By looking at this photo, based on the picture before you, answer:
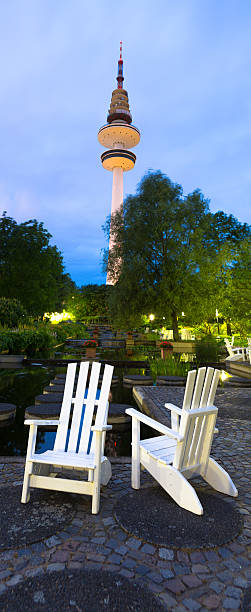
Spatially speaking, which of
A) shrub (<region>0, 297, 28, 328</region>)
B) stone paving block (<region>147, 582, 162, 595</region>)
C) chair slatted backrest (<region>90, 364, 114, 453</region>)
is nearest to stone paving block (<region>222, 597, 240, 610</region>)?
stone paving block (<region>147, 582, 162, 595</region>)

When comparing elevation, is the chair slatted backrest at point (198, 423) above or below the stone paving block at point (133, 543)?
above

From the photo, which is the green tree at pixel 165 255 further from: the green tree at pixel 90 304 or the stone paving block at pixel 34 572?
the green tree at pixel 90 304

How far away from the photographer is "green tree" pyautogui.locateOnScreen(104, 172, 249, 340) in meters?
18.9

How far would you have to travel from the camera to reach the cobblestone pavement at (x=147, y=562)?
73.5 inches

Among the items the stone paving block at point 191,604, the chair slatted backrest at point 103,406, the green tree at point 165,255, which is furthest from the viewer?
the green tree at point 165,255

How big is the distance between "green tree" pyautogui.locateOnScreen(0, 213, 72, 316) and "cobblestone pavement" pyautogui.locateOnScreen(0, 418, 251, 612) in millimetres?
23556

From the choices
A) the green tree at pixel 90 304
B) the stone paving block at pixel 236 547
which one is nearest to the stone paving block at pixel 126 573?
the stone paving block at pixel 236 547

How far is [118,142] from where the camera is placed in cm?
8250

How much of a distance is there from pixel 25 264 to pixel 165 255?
1109cm

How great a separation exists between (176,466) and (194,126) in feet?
745

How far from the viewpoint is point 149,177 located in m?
20.8

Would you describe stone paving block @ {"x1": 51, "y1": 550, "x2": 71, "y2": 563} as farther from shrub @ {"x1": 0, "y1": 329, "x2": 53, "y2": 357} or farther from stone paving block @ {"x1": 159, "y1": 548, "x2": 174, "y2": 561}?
shrub @ {"x1": 0, "y1": 329, "x2": 53, "y2": 357}

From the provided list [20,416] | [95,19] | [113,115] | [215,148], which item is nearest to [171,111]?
[215,148]

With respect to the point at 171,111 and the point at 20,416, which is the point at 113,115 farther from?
the point at 171,111
